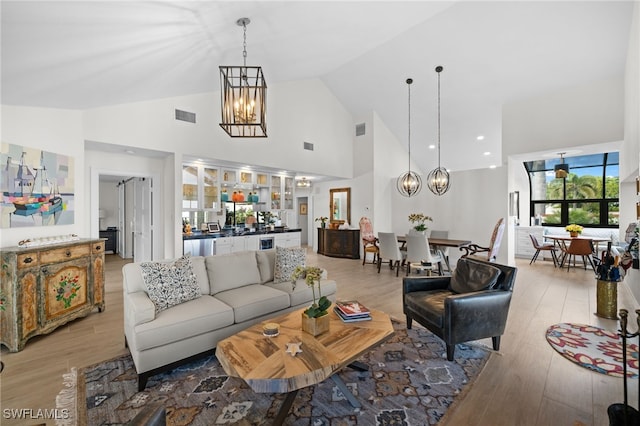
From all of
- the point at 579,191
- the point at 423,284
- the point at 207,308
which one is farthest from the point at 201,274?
the point at 579,191

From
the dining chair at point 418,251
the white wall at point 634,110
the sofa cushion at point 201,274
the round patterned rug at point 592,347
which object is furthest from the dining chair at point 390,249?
the sofa cushion at point 201,274

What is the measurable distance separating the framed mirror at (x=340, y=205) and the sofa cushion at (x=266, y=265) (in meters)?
5.06

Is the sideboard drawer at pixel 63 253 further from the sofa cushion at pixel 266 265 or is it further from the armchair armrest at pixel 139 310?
the sofa cushion at pixel 266 265

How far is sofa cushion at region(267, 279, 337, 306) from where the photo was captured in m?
3.24

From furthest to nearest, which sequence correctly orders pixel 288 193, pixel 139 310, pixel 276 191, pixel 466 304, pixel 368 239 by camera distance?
pixel 288 193, pixel 276 191, pixel 368 239, pixel 466 304, pixel 139 310

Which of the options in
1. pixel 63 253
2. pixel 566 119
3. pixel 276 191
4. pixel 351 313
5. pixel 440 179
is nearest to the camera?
pixel 351 313

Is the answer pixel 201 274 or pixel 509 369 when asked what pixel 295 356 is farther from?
pixel 509 369

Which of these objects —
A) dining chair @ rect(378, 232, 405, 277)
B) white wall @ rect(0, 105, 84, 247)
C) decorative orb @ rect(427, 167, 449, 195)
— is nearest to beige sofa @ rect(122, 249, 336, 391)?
white wall @ rect(0, 105, 84, 247)

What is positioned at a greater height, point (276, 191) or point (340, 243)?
point (276, 191)

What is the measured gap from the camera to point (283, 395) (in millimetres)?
2121

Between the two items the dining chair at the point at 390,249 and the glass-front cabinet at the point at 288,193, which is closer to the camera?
the dining chair at the point at 390,249

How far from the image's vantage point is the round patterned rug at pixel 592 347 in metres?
2.46

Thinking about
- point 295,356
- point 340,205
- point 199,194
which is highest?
point 199,194

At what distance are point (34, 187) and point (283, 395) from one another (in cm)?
361
